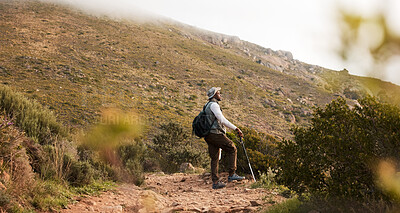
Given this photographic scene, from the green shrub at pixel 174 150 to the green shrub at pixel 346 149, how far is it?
10.7m

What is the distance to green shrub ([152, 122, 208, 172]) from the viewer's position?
1382 centimetres

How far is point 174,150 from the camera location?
15055mm

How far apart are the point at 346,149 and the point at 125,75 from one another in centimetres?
4057

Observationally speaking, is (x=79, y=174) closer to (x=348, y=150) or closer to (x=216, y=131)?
(x=216, y=131)

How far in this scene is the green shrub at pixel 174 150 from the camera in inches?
544

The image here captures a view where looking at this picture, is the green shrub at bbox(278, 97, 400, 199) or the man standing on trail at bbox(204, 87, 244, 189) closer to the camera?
the green shrub at bbox(278, 97, 400, 199)

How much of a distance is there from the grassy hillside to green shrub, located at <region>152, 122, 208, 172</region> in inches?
185

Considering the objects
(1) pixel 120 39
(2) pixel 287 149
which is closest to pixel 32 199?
(2) pixel 287 149

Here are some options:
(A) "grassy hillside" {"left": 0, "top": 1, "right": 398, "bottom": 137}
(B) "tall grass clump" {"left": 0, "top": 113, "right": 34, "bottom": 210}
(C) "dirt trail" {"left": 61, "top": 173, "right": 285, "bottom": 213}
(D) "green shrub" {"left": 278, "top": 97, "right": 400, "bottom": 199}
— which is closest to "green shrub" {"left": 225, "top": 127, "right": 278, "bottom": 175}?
(C) "dirt trail" {"left": 61, "top": 173, "right": 285, "bottom": 213}

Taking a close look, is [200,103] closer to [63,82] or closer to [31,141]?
[63,82]

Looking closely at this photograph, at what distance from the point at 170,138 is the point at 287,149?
1788 cm

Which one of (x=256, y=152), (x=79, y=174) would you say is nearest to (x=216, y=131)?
(x=256, y=152)

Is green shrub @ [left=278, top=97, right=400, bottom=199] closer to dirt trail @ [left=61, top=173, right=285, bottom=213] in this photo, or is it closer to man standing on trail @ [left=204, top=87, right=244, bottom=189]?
dirt trail @ [left=61, top=173, right=285, bottom=213]

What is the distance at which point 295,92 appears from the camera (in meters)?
57.2
